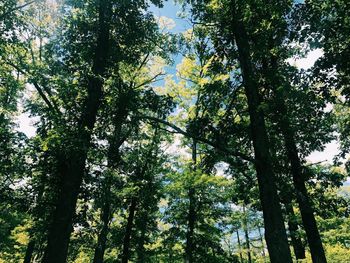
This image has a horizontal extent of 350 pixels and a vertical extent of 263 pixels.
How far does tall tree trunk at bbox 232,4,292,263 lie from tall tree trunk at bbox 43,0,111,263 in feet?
15.6

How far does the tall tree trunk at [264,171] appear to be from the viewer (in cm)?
712

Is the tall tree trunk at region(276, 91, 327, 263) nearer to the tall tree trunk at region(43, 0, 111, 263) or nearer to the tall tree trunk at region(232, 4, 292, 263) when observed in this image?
the tall tree trunk at region(232, 4, 292, 263)

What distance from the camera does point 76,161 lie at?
10.1 meters

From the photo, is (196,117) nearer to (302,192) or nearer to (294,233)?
(302,192)

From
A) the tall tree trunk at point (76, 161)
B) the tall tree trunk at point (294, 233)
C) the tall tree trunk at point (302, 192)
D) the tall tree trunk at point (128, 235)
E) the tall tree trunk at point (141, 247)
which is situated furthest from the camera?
the tall tree trunk at point (141, 247)

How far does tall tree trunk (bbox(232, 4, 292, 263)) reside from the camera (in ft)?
23.3

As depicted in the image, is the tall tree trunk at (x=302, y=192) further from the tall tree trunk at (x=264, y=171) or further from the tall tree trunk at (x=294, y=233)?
the tall tree trunk at (x=294, y=233)

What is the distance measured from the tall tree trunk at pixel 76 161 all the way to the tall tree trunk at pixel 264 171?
15.6 ft

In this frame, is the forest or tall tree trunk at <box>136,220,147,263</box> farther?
tall tree trunk at <box>136,220,147,263</box>

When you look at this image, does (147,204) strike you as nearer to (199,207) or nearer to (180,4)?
(199,207)

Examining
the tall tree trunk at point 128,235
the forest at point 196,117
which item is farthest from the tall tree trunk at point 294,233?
the tall tree trunk at point 128,235

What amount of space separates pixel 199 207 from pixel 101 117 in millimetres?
9028

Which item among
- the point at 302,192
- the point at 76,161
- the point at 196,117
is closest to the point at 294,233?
the point at 302,192

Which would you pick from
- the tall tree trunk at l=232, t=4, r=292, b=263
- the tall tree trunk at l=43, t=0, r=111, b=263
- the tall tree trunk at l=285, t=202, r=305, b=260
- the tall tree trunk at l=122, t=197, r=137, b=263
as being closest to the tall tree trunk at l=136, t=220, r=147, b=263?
the tall tree trunk at l=122, t=197, r=137, b=263
